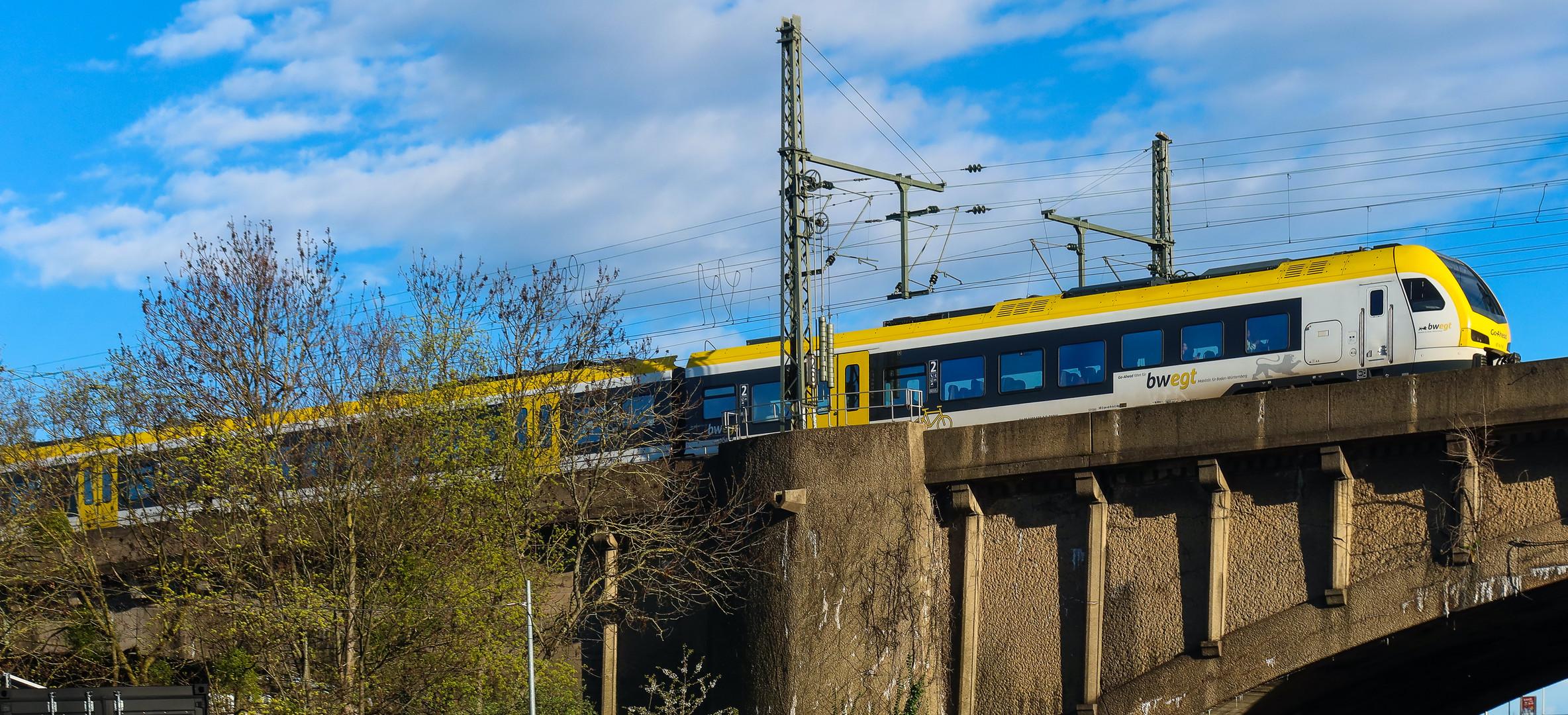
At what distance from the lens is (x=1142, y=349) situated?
26.1m

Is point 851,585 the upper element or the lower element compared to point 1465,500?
lower

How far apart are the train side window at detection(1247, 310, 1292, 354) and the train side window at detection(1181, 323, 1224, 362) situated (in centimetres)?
51

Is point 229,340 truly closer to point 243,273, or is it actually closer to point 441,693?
point 243,273

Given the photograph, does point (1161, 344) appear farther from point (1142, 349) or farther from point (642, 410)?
Result: point (642, 410)

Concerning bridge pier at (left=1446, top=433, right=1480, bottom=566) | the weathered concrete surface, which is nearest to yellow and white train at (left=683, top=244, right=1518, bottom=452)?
the weathered concrete surface

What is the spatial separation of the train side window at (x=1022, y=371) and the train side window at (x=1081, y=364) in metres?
0.38

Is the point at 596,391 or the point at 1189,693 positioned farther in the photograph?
the point at 596,391

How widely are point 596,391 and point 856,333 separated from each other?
567 cm

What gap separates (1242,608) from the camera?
791 inches

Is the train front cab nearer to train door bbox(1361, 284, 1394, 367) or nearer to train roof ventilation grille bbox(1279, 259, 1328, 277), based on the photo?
train door bbox(1361, 284, 1394, 367)

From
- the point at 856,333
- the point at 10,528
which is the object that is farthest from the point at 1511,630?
the point at 10,528

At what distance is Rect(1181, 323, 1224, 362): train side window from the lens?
25.3 metres

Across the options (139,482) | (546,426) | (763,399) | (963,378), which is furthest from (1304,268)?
(139,482)

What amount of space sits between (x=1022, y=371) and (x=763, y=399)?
5.97 m
